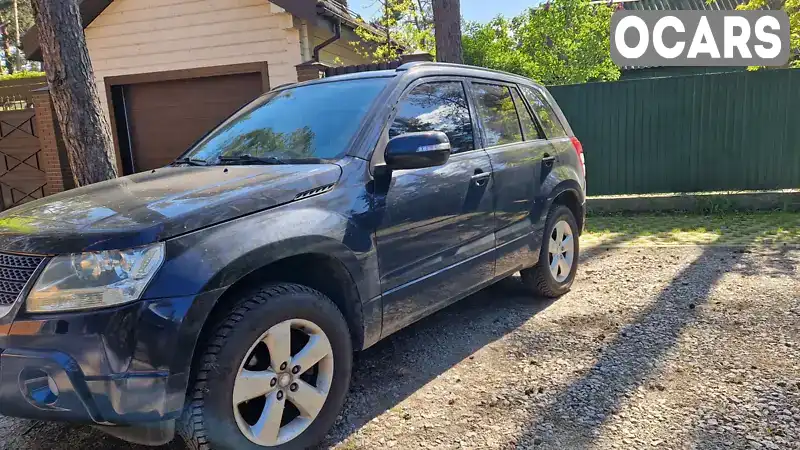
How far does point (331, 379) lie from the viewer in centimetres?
265

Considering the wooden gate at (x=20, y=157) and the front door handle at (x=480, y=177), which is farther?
the wooden gate at (x=20, y=157)

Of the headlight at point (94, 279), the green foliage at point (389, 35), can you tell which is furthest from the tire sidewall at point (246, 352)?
the green foliage at point (389, 35)

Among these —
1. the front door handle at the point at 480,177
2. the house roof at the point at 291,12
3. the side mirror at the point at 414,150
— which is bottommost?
the front door handle at the point at 480,177

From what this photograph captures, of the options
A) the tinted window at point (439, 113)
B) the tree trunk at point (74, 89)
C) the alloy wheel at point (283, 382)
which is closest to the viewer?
the alloy wheel at point (283, 382)

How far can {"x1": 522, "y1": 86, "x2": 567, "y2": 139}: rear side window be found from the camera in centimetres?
468

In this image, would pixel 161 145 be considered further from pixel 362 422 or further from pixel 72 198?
pixel 362 422

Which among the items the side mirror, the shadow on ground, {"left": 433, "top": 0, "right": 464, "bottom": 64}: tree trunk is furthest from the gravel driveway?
{"left": 433, "top": 0, "right": 464, "bottom": 64}: tree trunk

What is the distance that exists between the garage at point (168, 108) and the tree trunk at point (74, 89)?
166 inches

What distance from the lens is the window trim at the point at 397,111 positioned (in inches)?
119

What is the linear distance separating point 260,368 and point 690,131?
816 centimetres

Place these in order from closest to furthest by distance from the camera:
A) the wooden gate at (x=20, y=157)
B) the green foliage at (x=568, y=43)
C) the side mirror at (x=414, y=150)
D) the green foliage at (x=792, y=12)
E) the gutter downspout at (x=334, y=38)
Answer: the side mirror at (x=414, y=150)
the gutter downspout at (x=334, y=38)
the wooden gate at (x=20, y=157)
the green foliage at (x=792, y=12)
the green foliage at (x=568, y=43)

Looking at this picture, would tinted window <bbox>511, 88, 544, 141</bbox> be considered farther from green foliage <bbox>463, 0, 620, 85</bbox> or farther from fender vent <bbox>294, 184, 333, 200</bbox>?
green foliage <bbox>463, 0, 620, 85</bbox>

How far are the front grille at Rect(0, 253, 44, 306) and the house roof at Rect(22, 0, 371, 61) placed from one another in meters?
7.57

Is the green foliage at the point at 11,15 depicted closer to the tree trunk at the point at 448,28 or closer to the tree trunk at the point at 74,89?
the tree trunk at the point at 448,28
